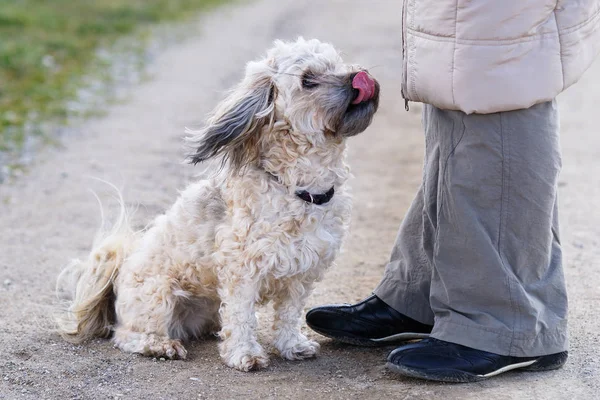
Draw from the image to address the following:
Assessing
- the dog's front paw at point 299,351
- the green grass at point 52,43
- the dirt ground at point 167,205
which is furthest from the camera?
the green grass at point 52,43

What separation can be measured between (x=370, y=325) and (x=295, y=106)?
43.8 inches

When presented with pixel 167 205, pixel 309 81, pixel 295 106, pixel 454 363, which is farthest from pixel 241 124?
pixel 167 205

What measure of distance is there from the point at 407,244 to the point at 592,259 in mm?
1725

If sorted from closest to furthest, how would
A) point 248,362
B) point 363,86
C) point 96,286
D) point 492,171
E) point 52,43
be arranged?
point 492,171 < point 363,86 < point 248,362 < point 96,286 < point 52,43

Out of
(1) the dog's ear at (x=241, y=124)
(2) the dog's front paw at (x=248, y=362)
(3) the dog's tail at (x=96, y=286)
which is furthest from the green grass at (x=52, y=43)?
(2) the dog's front paw at (x=248, y=362)

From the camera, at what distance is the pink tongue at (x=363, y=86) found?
3.82m

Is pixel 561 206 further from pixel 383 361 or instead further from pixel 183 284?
pixel 183 284

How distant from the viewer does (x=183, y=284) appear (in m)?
4.24

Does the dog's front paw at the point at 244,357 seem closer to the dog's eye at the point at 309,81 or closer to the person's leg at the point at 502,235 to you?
the person's leg at the point at 502,235

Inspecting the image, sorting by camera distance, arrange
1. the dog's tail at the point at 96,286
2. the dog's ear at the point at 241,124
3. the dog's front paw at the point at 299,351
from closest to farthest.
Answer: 1. the dog's ear at the point at 241,124
2. the dog's front paw at the point at 299,351
3. the dog's tail at the point at 96,286

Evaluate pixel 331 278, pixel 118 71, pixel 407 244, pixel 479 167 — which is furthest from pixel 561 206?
pixel 118 71

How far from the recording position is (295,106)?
386 cm

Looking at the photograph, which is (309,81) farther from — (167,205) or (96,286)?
(167,205)

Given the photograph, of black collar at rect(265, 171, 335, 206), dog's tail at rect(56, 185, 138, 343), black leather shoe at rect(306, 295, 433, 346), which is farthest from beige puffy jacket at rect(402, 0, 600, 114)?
dog's tail at rect(56, 185, 138, 343)
